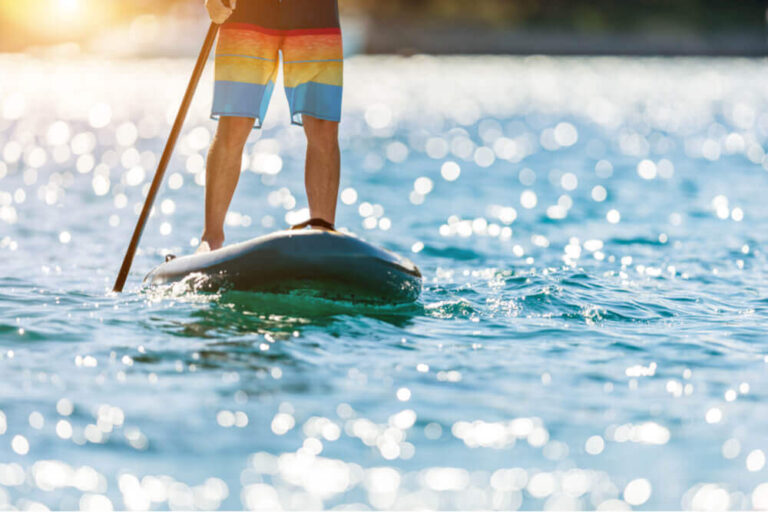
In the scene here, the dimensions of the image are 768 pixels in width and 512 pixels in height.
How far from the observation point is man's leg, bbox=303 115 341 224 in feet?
23.5

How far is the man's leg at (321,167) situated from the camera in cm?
717

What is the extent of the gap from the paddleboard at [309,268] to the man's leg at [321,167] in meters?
0.42

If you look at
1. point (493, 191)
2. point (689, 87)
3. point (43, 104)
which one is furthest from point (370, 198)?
point (689, 87)

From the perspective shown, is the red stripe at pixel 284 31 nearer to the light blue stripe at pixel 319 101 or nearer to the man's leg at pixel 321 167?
the light blue stripe at pixel 319 101

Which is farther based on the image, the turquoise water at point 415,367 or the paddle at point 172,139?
the paddle at point 172,139

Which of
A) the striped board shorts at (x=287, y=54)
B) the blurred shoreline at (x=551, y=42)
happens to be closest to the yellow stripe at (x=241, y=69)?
the striped board shorts at (x=287, y=54)

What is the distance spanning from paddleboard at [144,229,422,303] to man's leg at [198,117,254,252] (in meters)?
0.47

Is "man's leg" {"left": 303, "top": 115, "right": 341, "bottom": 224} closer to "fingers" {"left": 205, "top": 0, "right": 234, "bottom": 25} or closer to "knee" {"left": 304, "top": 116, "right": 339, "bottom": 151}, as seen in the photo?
"knee" {"left": 304, "top": 116, "right": 339, "bottom": 151}

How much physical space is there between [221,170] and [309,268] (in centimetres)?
107

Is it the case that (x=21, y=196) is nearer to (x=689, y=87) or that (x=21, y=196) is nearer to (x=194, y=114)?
(x=194, y=114)

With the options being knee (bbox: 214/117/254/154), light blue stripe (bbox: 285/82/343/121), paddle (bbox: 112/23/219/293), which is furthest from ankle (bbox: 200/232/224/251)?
light blue stripe (bbox: 285/82/343/121)

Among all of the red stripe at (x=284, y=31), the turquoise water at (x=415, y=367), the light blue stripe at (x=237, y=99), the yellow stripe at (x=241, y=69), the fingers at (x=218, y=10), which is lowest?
the turquoise water at (x=415, y=367)

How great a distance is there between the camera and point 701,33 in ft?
358

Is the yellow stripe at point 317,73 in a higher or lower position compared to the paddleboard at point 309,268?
higher
